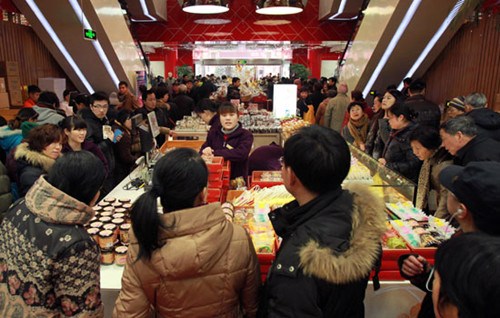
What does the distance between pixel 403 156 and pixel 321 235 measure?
10.4 feet

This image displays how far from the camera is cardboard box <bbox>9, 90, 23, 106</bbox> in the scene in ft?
27.5

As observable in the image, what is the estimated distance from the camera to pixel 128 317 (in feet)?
5.35

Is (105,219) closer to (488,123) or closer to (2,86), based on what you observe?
(488,123)

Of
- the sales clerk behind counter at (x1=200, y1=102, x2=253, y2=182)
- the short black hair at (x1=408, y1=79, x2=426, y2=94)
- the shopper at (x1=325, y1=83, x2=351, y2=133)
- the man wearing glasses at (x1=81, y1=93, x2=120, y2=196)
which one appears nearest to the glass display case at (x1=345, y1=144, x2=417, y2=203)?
the sales clerk behind counter at (x1=200, y1=102, x2=253, y2=182)

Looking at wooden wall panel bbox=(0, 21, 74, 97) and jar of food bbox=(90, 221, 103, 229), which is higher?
wooden wall panel bbox=(0, 21, 74, 97)

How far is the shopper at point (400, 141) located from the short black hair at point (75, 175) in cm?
316

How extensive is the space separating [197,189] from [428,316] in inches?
39.6

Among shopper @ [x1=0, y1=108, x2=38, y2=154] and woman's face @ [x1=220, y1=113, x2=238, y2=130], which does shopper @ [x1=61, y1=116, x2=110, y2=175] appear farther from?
woman's face @ [x1=220, y1=113, x2=238, y2=130]

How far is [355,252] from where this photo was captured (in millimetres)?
1389

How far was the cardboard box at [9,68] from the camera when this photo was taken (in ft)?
27.0

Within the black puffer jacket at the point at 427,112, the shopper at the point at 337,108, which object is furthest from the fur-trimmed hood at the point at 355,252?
the shopper at the point at 337,108

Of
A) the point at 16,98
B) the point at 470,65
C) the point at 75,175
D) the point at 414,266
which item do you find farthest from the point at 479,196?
the point at 16,98

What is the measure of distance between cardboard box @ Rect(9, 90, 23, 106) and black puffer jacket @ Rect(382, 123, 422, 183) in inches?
301

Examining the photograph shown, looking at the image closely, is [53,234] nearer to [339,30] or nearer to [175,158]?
[175,158]
